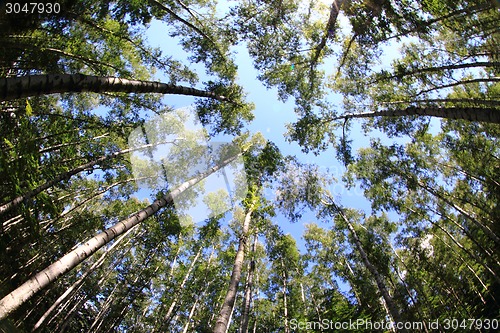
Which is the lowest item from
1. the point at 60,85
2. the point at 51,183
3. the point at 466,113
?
the point at 60,85

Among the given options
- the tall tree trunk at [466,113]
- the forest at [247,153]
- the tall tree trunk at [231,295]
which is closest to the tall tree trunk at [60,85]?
the forest at [247,153]

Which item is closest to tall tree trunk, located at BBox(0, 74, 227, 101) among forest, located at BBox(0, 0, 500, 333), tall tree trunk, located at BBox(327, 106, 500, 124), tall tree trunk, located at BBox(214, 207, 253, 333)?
forest, located at BBox(0, 0, 500, 333)

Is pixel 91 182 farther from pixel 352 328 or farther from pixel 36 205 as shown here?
pixel 352 328

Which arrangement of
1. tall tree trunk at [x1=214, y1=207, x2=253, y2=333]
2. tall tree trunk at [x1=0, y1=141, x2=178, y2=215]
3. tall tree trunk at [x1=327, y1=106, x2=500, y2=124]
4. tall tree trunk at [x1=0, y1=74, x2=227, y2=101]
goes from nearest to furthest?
tall tree trunk at [x1=0, y1=74, x2=227, y2=101] < tall tree trunk at [x1=327, y1=106, x2=500, y2=124] < tall tree trunk at [x1=214, y1=207, x2=253, y2=333] < tall tree trunk at [x1=0, y1=141, x2=178, y2=215]

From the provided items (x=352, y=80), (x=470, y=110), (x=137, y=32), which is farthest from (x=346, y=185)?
(x=137, y=32)

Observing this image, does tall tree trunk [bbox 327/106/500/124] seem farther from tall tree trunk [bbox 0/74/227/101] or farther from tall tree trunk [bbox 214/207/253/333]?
tall tree trunk [bbox 0/74/227/101]

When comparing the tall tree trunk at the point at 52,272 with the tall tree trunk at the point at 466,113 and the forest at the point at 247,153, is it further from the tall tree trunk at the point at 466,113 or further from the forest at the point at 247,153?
the tall tree trunk at the point at 466,113

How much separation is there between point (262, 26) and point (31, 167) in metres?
7.42

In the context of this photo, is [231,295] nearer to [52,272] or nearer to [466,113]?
[52,272]

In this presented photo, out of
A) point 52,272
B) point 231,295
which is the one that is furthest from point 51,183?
point 231,295

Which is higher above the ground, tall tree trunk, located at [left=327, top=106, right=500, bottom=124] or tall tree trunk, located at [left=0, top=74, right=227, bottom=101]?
tall tree trunk, located at [left=327, top=106, right=500, bottom=124]

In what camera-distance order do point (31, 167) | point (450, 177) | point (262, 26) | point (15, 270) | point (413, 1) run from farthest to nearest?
point (450, 177)
point (262, 26)
point (15, 270)
point (413, 1)
point (31, 167)

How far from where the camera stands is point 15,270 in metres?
6.91

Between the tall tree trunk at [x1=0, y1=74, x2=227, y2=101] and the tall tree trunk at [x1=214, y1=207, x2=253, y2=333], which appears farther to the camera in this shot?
the tall tree trunk at [x1=214, y1=207, x2=253, y2=333]
